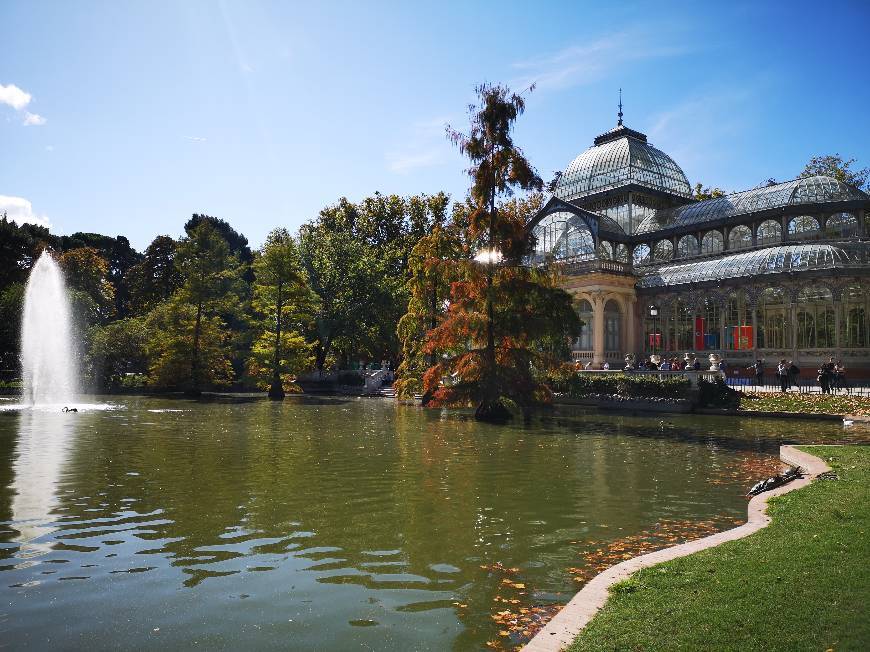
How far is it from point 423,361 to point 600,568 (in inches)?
1117

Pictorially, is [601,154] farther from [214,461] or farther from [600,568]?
[600,568]

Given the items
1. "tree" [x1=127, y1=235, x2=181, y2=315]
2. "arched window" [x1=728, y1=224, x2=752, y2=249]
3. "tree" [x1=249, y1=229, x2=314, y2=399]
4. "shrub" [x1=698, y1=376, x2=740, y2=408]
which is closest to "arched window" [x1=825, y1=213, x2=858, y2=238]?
→ "arched window" [x1=728, y1=224, x2=752, y2=249]

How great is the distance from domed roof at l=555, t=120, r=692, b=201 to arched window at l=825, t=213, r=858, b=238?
1587 centimetres

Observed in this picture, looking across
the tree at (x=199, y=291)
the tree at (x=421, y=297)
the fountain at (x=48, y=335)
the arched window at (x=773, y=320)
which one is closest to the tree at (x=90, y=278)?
the fountain at (x=48, y=335)

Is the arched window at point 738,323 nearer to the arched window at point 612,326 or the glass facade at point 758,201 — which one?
the glass facade at point 758,201

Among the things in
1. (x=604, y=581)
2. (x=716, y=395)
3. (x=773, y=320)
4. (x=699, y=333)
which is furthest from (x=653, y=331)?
(x=604, y=581)

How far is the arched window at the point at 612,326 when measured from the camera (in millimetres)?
52312

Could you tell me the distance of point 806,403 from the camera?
29.6 meters

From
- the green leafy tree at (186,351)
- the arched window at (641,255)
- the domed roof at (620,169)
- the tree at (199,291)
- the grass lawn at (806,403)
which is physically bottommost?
the grass lawn at (806,403)

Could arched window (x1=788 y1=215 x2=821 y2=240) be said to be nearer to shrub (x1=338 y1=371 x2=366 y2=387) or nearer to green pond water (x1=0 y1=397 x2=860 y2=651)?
green pond water (x1=0 y1=397 x2=860 y2=651)

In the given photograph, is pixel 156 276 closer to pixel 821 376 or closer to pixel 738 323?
pixel 738 323

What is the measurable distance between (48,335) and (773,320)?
2001 inches

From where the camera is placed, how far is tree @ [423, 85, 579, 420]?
28.3 m

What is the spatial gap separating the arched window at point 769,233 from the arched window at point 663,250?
7.29 m
